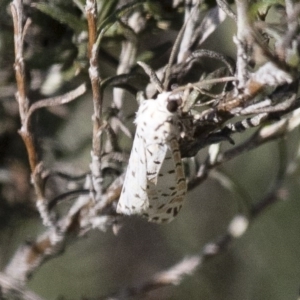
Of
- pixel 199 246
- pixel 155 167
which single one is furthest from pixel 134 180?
pixel 199 246

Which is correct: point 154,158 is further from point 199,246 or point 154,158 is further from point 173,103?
point 199,246

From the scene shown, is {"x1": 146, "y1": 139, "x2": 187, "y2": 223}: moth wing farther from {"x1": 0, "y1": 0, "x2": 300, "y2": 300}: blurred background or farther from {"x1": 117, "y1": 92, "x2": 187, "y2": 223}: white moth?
{"x1": 0, "y1": 0, "x2": 300, "y2": 300}: blurred background

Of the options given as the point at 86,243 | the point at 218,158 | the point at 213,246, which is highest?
the point at 218,158

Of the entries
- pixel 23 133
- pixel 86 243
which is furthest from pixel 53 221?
pixel 86 243

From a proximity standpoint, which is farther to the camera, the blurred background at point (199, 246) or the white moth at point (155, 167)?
the blurred background at point (199, 246)

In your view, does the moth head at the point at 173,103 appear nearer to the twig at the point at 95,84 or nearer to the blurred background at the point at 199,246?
the twig at the point at 95,84

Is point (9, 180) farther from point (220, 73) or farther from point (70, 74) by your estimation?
Result: point (220, 73)

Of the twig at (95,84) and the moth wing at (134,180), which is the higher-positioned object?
the twig at (95,84)

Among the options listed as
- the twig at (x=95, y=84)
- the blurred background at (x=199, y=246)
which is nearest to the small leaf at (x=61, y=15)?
the twig at (x=95, y=84)
